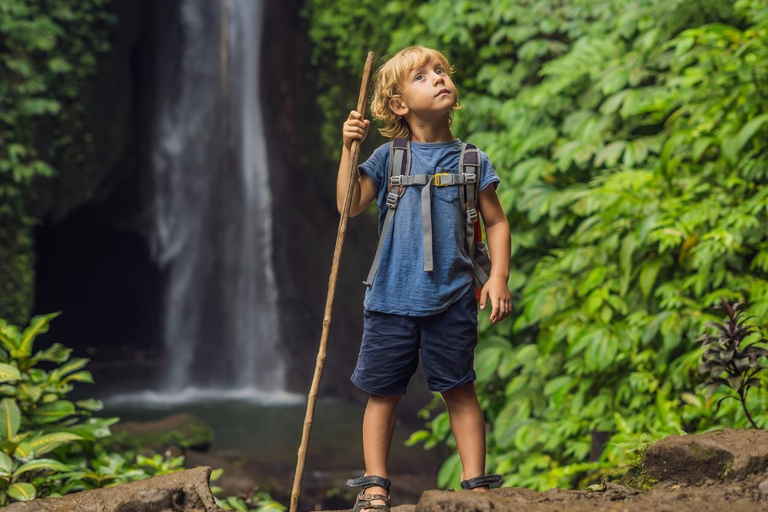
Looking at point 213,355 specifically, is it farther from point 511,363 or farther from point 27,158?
point 511,363

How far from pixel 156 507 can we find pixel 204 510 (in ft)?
0.47

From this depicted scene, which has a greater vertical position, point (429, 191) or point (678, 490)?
point (429, 191)

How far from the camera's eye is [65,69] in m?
9.37

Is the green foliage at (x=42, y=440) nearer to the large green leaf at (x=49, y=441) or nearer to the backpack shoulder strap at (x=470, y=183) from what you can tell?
the large green leaf at (x=49, y=441)

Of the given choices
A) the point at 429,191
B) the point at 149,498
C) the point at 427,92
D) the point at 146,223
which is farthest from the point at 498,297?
the point at 146,223

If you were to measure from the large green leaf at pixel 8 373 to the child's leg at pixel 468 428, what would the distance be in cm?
182

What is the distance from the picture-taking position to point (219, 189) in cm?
1200

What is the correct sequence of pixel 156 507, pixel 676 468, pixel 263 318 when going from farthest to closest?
pixel 263 318 → pixel 676 468 → pixel 156 507

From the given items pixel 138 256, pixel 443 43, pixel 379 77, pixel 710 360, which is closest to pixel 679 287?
pixel 710 360

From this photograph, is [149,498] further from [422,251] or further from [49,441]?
[49,441]

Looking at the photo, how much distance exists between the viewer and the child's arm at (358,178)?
7.96 ft

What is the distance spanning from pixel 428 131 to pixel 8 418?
6.68 ft

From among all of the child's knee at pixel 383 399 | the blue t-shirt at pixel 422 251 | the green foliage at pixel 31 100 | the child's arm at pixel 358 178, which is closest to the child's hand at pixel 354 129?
the child's arm at pixel 358 178

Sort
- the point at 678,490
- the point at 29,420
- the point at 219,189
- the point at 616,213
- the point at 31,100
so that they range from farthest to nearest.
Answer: the point at 219,189
the point at 31,100
the point at 616,213
the point at 29,420
the point at 678,490
